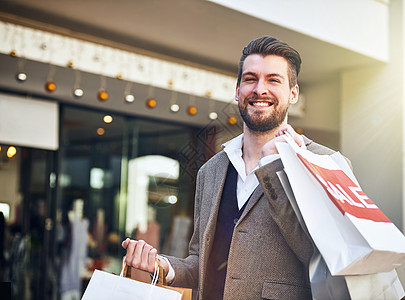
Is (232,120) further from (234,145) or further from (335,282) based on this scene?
(335,282)

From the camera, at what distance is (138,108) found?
614 cm

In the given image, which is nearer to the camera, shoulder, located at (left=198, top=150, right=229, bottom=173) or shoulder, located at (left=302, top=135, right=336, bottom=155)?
shoulder, located at (left=302, top=135, right=336, bottom=155)

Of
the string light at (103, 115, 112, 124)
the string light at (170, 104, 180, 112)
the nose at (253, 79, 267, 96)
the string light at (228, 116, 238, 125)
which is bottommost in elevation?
the nose at (253, 79, 267, 96)

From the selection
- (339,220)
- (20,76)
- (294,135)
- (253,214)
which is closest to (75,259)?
(20,76)

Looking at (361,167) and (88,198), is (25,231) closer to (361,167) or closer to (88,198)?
(88,198)

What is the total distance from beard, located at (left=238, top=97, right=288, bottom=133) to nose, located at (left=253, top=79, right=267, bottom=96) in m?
0.02

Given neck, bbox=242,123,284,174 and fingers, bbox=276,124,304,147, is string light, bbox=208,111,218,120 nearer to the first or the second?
neck, bbox=242,123,284,174

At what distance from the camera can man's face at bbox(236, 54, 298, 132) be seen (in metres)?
1.50

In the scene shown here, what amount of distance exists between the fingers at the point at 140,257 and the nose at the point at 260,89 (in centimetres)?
56

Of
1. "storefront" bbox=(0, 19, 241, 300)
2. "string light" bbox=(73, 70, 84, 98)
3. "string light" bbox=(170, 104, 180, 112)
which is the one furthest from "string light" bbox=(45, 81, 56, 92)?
"string light" bbox=(170, 104, 180, 112)

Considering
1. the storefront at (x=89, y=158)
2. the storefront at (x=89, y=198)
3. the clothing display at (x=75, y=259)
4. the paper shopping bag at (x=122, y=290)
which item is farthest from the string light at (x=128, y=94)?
the paper shopping bag at (x=122, y=290)

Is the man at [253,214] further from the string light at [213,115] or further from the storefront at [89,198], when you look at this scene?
the string light at [213,115]

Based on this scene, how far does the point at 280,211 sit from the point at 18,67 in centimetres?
385

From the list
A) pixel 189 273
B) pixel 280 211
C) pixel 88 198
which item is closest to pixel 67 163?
pixel 88 198
